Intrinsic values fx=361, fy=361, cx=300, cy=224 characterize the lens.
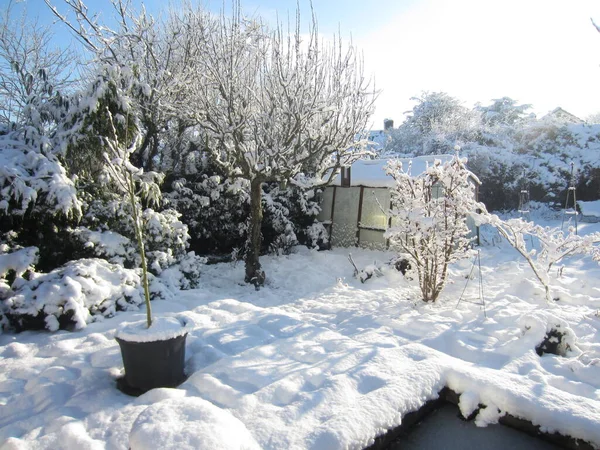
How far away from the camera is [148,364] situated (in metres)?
2.72

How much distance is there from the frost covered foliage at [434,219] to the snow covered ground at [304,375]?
21.5 inches

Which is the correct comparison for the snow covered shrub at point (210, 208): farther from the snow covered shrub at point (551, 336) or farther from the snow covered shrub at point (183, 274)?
the snow covered shrub at point (551, 336)

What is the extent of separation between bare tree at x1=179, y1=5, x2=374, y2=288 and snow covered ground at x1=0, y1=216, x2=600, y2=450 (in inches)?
98.6

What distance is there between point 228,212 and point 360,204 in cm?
347

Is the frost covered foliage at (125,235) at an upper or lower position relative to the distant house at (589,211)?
lower

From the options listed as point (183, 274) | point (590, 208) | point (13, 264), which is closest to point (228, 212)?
point (183, 274)

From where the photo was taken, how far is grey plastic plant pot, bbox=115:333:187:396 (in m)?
2.71

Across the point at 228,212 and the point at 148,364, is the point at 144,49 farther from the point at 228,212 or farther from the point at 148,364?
the point at 148,364

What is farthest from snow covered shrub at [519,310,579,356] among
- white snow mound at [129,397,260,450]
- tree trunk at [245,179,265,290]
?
tree trunk at [245,179,265,290]

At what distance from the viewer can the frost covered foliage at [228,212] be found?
26.7 feet

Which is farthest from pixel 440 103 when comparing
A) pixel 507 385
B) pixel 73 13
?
pixel 507 385

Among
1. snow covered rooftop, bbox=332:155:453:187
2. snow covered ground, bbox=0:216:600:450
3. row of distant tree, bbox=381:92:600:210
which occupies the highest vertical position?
row of distant tree, bbox=381:92:600:210

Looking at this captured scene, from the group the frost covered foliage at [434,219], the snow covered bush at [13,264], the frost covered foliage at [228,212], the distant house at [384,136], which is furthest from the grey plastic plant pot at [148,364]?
the distant house at [384,136]

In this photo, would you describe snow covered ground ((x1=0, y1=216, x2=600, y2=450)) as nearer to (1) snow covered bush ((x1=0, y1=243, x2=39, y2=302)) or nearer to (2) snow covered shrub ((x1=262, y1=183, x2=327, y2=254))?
(1) snow covered bush ((x1=0, y1=243, x2=39, y2=302))
